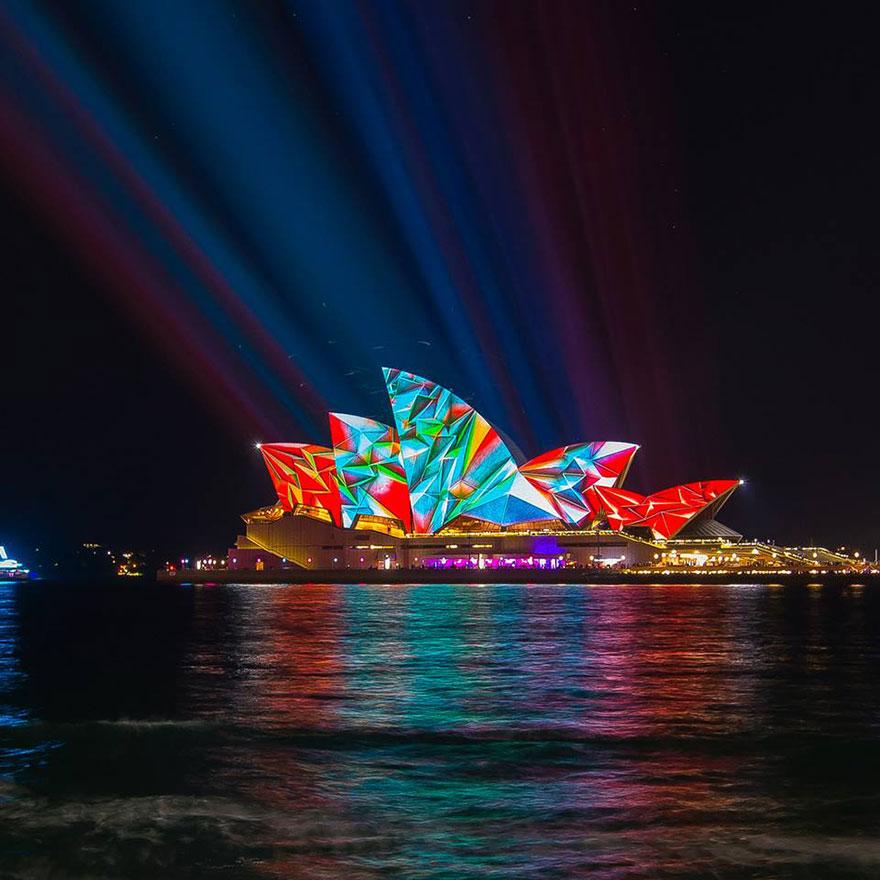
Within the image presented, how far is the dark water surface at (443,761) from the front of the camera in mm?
7926

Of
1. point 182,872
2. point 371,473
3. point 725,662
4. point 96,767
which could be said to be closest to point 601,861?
point 182,872

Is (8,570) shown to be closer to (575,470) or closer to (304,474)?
(304,474)

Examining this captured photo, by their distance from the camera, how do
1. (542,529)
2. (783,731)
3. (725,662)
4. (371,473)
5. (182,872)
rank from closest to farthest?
(182,872) < (783,731) < (725,662) < (371,473) < (542,529)

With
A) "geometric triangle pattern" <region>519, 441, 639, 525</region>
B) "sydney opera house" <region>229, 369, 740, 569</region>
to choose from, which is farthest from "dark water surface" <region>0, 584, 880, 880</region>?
"geometric triangle pattern" <region>519, 441, 639, 525</region>

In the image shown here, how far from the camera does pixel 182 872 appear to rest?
7453mm

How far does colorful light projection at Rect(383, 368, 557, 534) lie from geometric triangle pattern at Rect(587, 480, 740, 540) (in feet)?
20.3

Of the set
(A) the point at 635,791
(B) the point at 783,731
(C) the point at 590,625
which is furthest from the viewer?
(C) the point at 590,625

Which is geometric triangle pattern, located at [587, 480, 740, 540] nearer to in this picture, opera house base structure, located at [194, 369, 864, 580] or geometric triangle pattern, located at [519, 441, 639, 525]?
opera house base structure, located at [194, 369, 864, 580]

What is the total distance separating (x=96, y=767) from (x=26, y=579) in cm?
12439

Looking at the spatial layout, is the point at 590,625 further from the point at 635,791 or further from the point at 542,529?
the point at 542,529

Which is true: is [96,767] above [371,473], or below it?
below

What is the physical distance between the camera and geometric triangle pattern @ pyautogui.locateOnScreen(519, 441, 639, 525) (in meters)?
81.9

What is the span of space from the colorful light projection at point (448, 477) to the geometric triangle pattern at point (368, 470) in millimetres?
79

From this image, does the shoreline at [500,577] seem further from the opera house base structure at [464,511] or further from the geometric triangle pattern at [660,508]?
the geometric triangle pattern at [660,508]
